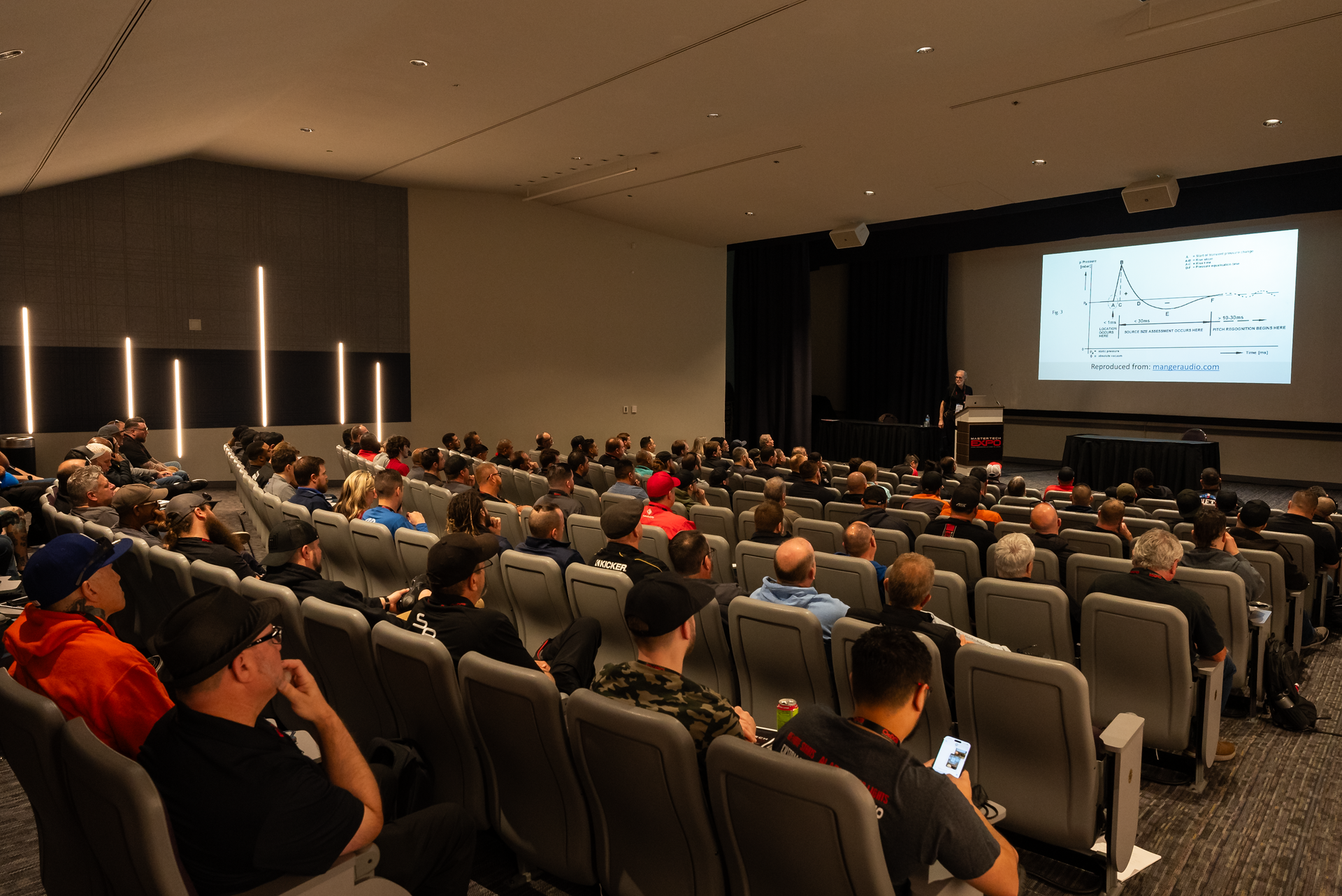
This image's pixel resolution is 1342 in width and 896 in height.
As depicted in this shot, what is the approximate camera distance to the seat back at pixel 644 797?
2.01 metres

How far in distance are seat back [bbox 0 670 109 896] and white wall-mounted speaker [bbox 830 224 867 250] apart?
1351cm

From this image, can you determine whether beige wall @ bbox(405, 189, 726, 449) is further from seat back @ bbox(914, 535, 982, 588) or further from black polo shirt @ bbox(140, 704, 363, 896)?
black polo shirt @ bbox(140, 704, 363, 896)

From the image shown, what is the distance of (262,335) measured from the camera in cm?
1201

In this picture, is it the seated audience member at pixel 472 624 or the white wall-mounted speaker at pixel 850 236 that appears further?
the white wall-mounted speaker at pixel 850 236

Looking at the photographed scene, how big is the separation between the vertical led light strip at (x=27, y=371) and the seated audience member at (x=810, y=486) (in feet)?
30.2

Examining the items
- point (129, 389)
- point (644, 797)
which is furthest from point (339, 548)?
point (129, 389)

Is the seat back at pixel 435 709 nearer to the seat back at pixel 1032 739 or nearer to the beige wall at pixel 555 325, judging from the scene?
the seat back at pixel 1032 739

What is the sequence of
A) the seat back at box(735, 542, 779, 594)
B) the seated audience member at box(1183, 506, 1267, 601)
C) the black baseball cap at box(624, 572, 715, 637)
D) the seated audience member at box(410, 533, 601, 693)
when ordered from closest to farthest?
the black baseball cap at box(624, 572, 715, 637)
the seated audience member at box(410, 533, 601, 693)
the seated audience member at box(1183, 506, 1267, 601)
the seat back at box(735, 542, 779, 594)

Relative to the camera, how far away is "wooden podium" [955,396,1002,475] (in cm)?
1414

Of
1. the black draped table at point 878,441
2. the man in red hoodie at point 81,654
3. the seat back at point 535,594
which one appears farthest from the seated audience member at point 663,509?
the black draped table at point 878,441

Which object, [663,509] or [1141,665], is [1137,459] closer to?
[663,509]

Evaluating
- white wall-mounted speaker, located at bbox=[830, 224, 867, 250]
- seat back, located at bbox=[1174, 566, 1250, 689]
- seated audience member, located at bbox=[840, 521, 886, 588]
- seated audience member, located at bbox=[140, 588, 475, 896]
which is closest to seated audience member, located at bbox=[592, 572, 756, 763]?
seated audience member, located at bbox=[140, 588, 475, 896]

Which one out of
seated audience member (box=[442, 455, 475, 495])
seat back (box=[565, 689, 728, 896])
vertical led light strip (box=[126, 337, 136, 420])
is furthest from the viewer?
vertical led light strip (box=[126, 337, 136, 420])

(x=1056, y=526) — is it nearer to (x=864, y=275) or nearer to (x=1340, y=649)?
(x=1340, y=649)
